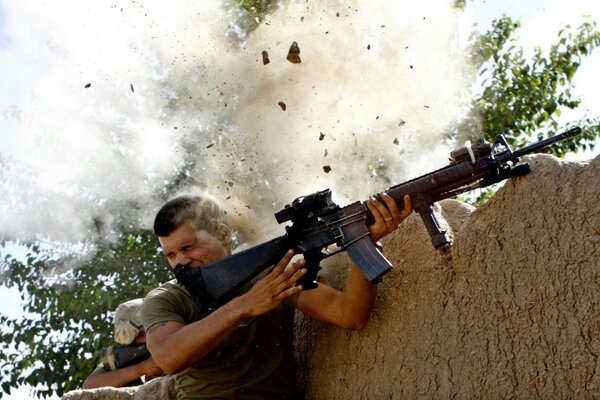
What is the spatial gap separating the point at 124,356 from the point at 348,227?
2.27m

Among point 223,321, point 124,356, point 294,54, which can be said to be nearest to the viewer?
point 223,321

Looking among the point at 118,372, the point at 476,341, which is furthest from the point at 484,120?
the point at 476,341

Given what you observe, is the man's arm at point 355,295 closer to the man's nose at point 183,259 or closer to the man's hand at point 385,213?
the man's hand at point 385,213

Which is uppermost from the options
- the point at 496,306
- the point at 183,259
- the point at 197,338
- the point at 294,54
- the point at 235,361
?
the point at 294,54

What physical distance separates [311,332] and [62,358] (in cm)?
647

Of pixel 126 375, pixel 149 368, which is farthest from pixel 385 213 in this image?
pixel 126 375

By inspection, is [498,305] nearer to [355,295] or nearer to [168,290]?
[355,295]

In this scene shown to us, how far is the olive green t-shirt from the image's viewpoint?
12.7 ft

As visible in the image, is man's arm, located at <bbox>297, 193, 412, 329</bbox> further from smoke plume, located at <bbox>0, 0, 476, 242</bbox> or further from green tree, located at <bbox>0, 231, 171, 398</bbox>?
green tree, located at <bbox>0, 231, 171, 398</bbox>

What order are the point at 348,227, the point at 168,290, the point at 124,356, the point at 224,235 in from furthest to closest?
the point at 124,356, the point at 224,235, the point at 168,290, the point at 348,227

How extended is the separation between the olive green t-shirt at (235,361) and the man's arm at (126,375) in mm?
1130

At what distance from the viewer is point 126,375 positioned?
206 inches

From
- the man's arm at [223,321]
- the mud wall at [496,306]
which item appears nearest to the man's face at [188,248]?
the man's arm at [223,321]

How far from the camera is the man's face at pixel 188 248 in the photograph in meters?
4.10
